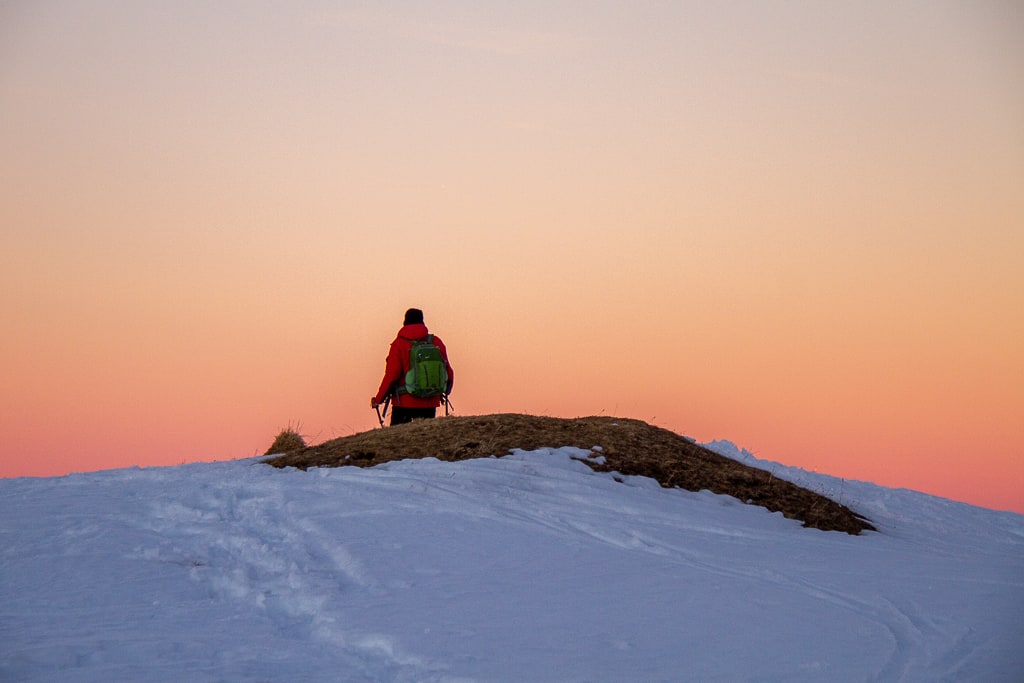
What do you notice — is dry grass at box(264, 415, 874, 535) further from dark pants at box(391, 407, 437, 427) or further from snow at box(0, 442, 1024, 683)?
dark pants at box(391, 407, 437, 427)

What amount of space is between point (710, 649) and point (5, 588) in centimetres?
635

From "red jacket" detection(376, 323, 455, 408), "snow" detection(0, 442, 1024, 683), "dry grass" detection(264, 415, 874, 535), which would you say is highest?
"red jacket" detection(376, 323, 455, 408)

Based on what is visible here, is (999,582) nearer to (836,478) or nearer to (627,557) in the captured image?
(627,557)

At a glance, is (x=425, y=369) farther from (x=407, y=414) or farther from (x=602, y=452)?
(x=602, y=452)

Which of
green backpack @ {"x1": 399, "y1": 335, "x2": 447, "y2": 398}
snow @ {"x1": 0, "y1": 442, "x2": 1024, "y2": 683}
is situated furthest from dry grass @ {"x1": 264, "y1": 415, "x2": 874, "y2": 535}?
green backpack @ {"x1": 399, "y1": 335, "x2": 447, "y2": 398}

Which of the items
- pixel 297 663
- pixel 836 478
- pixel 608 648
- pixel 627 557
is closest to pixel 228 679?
pixel 297 663

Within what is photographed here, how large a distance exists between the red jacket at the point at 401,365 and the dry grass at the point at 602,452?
4.44 feet

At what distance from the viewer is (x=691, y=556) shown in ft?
34.2

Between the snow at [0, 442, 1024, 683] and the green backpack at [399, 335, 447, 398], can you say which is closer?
the snow at [0, 442, 1024, 683]

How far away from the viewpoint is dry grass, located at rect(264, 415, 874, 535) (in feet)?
44.0

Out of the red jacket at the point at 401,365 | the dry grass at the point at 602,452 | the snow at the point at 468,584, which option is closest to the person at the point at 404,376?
the red jacket at the point at 401,365

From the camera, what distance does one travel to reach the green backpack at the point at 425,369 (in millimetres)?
17109

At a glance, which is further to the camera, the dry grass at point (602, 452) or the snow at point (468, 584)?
the dry grass at point (602, 452)

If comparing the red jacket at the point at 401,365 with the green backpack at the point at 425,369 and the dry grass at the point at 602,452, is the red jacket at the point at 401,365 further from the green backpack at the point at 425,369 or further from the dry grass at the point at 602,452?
the dry grass at the point at 602,452
